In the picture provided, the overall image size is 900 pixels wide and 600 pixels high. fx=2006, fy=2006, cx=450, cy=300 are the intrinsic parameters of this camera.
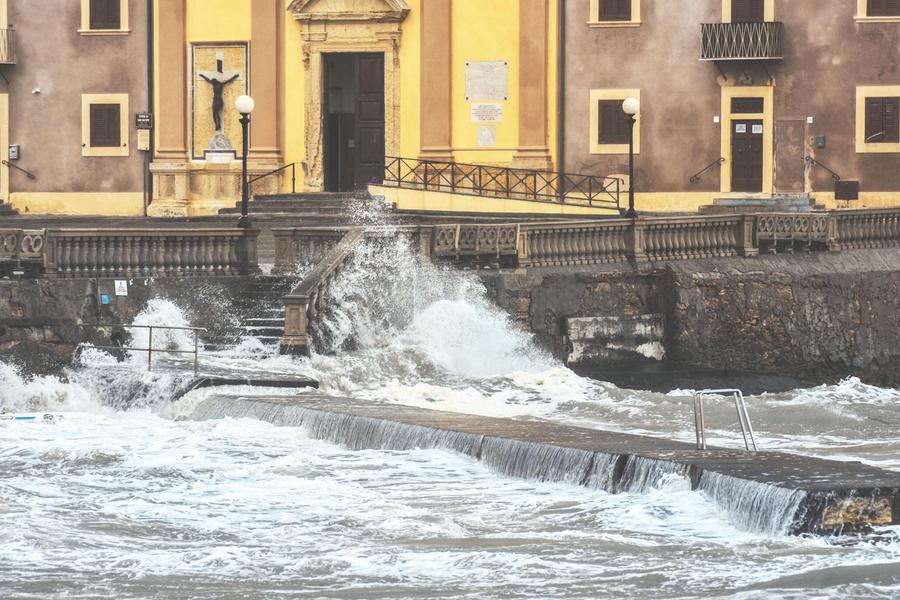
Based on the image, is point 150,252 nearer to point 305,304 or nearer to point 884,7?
point 305,304

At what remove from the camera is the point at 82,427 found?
24.8m

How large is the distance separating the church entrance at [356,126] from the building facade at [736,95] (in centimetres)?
413

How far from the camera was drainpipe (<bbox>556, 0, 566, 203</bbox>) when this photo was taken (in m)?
40.7

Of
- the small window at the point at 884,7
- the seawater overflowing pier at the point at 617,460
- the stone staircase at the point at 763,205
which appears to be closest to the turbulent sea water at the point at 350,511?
the seawater overflowing pier at the point at 617,460

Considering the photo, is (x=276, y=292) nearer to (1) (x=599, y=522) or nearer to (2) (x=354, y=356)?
(2) (x=354, y=356)

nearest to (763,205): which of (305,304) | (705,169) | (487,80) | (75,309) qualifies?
(705,169)

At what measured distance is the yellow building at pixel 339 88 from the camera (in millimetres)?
40906

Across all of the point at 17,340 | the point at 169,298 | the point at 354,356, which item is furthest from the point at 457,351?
the point at 17,340

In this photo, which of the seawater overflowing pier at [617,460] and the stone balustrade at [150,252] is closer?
the seawater overflowing pier at [617,460]

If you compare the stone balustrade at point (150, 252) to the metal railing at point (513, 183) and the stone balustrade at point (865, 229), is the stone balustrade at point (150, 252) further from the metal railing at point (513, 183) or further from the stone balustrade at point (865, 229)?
the stone balustrade at point (865, 229)

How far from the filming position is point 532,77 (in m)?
40.6

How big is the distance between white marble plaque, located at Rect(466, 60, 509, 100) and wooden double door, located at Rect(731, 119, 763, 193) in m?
4.72

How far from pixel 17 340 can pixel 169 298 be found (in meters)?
2.44

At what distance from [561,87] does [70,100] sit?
409 inches
